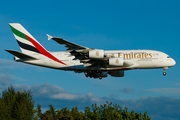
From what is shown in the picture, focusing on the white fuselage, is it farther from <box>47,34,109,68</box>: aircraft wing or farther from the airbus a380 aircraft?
<box>47,34,109,68</box>: aircraft wing

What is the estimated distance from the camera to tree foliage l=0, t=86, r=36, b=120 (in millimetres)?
42656

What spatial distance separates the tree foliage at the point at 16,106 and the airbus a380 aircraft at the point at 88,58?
7.02 m

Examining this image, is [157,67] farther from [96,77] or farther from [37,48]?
[37,48]

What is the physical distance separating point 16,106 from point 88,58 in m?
16.5

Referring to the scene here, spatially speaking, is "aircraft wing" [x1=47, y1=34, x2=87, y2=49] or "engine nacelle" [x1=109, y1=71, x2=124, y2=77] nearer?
"aircraft wing" [x1=47, y1=34, x2=87, y2=49]

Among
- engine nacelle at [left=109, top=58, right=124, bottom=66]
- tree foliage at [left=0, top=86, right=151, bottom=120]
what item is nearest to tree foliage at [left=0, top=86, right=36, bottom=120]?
tree foliage at [left=0, top=86, right=151, bottom=120]

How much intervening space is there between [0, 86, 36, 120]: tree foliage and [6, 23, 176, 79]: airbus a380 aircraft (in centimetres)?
702

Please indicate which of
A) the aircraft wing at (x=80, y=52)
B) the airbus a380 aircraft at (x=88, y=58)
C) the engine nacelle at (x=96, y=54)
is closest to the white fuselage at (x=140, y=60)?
the airbus a380 aircraft at (x=88, y=58)

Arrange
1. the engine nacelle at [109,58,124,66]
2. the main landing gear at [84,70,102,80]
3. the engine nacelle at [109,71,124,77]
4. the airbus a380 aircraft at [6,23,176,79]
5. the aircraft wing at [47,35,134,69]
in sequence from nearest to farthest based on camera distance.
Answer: the aircraft wing at [47,35,134,69]
the airbus a380 aircraft at [6,23,176,79]
the engine nacelle at [109,58,124,66]
the main landing gear at [84,70,102,80]
the engine nacelle at [109,71,124,77]

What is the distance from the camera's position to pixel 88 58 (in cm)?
4456

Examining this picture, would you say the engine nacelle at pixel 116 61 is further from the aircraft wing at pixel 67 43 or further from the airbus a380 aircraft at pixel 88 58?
the aircraft wing at pixel 67 43

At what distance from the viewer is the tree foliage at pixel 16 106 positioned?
4266cm

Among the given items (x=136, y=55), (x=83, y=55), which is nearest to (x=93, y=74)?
(x=83, y=55)

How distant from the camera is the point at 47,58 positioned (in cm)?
4916
